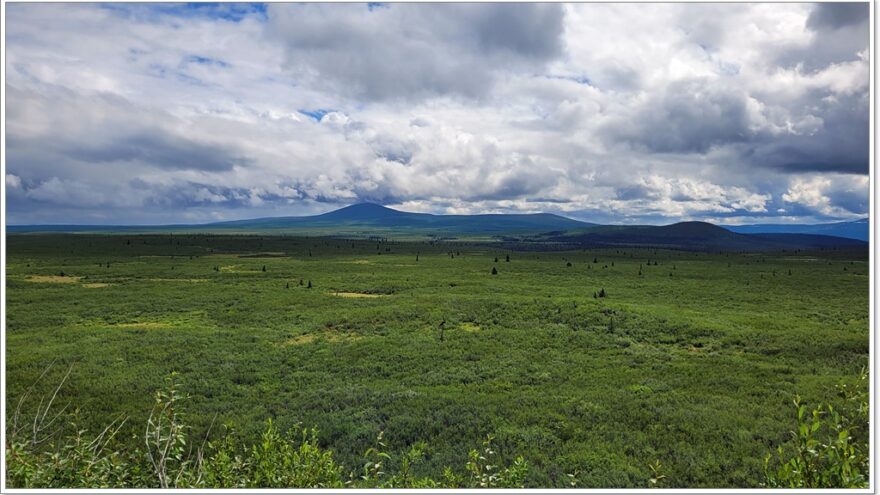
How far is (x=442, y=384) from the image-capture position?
2447cm

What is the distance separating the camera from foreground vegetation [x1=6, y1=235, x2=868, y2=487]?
8797 millimetres

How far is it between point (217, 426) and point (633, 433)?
1617cm

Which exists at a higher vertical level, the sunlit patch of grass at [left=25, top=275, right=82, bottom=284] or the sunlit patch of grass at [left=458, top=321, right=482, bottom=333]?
the sunlit patch of grass at [left=25, top=275, right=82, bottom=284]

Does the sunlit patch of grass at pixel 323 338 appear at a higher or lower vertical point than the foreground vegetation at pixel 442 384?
lower

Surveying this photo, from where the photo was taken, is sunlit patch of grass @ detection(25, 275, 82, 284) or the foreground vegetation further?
sunlit patch of grass @ detection(25, 275, 82, 284)

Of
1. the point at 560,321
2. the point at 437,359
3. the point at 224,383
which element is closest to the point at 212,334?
the point at 224,383

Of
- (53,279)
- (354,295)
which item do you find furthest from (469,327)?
(53,279)

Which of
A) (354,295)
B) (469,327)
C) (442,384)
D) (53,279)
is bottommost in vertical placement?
(442,384)

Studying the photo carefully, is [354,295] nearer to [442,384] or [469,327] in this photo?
[469,327]

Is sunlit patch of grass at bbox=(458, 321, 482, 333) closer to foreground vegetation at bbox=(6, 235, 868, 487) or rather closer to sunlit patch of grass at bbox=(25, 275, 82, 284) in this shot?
foreground vegetation at bbox=(6, 235, 868, 487)

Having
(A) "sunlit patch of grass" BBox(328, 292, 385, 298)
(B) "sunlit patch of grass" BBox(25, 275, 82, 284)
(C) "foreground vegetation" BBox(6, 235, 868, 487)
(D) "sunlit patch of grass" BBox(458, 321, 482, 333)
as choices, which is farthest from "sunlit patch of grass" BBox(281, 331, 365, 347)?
(B) "sunlit patch of grass" BBox(25, 275, 82, 284)

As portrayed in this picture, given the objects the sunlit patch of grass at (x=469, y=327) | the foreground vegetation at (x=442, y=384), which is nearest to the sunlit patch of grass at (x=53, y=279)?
the foreground vegetation at (x=442, y=384)

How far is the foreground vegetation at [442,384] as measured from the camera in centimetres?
880

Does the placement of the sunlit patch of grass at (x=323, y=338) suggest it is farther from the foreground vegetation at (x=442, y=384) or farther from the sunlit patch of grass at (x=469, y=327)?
the sunlit patch of grass at (x=469, y=327)
